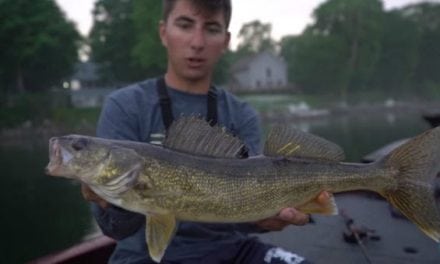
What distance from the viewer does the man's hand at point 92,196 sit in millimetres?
2830

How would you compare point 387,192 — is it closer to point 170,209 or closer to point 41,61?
point 170,209

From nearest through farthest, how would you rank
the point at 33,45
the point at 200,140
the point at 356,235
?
the point at 200,140, the point at 356,235, the point at 33,45

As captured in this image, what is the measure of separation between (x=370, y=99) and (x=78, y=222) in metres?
57.6

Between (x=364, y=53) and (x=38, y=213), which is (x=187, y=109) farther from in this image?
(x=364, y=53)

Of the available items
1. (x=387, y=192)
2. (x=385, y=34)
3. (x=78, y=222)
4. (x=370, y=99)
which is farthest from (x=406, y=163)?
(x=385, y=34)

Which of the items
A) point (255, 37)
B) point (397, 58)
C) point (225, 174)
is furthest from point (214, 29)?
point (255, 37)

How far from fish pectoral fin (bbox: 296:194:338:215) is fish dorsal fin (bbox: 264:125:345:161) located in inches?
10.7

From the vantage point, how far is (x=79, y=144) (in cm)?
269

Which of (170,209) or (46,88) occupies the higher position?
(170,209)

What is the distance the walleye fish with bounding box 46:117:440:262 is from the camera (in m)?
2.70

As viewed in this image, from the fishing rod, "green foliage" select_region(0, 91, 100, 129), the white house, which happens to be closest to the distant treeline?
"green foliage" select_region(0, 91, 100, 129)

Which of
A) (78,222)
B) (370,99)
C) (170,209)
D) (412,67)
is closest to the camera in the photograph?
(170,209)

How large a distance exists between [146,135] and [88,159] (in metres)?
0.93

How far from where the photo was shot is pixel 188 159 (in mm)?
2875
